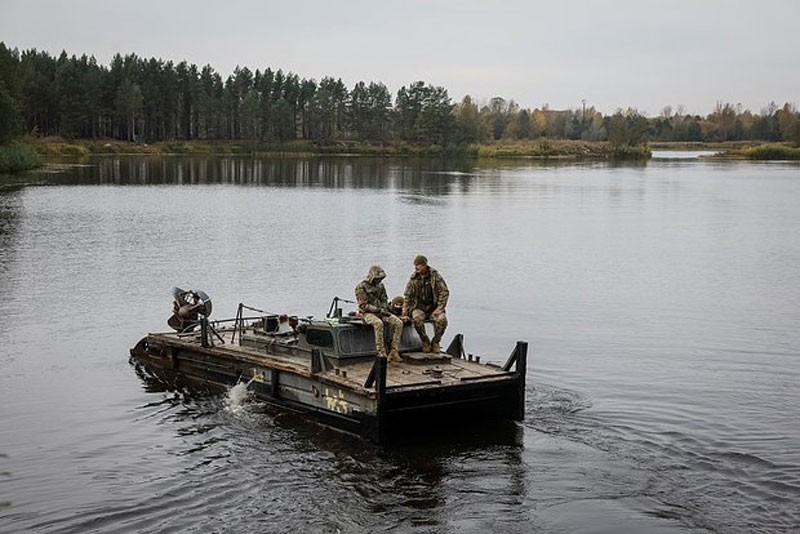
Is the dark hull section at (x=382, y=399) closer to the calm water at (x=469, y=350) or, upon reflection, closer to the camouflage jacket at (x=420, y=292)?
the calm water at (x=469, y=350)

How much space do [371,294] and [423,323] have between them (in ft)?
4.19

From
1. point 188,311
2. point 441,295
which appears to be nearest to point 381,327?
point 441,295

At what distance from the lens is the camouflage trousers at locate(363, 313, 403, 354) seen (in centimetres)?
1898

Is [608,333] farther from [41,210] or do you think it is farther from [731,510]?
[41,210]

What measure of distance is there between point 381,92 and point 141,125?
45.7 meters

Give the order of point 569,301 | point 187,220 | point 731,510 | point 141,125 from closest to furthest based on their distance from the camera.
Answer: point 731,510 → point 569,301 → point 187,220 → point 141,125

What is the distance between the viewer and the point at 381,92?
175250 millimetres

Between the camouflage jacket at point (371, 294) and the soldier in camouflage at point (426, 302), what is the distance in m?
0.59

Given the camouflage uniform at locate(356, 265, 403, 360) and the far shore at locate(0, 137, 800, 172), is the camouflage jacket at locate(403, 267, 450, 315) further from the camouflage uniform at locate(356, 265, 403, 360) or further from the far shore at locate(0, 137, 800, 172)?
the far shore at locate(0, 137, 800, 172)

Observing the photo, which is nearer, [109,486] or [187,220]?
[109,486]

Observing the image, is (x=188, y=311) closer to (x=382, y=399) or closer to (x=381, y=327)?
(x=381, y=327)

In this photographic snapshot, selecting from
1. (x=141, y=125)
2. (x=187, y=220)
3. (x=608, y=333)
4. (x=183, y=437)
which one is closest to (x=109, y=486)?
(x=183, y=437)

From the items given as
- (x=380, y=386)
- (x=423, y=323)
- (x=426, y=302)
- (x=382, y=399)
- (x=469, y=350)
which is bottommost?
(x=469, y=350)

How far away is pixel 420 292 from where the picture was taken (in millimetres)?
19797
